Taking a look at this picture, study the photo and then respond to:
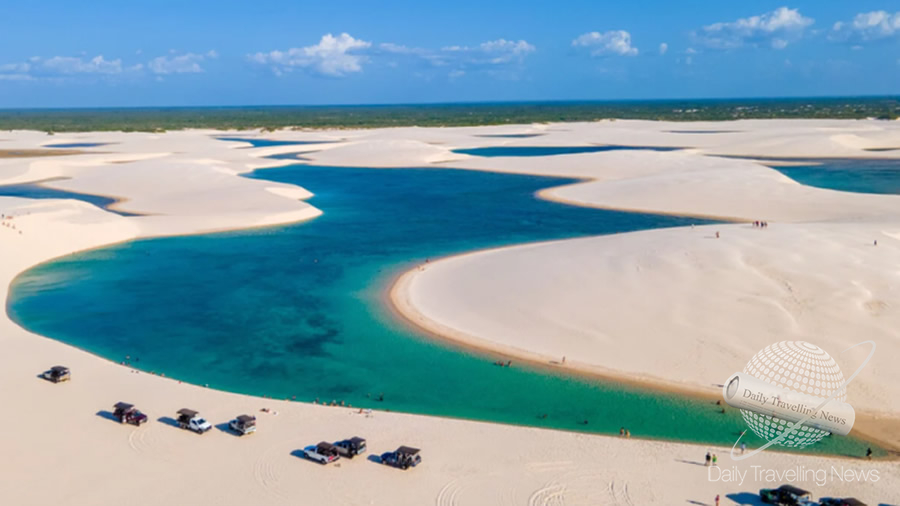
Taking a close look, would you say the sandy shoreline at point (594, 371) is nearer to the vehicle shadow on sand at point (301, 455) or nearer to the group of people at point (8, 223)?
the vehicle shadow on sand at point (301, 455)

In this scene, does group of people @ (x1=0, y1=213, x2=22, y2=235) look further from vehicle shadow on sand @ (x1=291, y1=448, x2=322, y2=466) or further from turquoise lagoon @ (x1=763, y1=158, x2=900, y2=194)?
turquoise lagoon @ (x1=763, y1=158, x2=900, y2=194)

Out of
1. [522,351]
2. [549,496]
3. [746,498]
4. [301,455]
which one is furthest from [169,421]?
[746,498]

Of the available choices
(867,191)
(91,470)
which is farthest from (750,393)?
(867,191)

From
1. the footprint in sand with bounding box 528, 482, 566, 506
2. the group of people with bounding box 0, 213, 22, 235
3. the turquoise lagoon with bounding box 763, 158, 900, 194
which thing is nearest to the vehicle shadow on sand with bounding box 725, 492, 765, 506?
the footprint in sand with bounding box 528, 482, 566, 506

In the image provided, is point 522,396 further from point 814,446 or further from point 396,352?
point 814,446

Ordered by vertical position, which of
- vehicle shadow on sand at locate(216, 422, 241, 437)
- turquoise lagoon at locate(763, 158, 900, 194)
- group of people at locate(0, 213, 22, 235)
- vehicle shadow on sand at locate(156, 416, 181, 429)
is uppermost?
group of people at locate(0, 213, 22, 235)

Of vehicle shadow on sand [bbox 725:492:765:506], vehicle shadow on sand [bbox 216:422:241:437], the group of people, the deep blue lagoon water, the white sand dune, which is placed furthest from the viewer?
the group of people

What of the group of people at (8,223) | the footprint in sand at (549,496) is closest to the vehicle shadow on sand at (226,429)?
the footprint in sand at (549,496)
